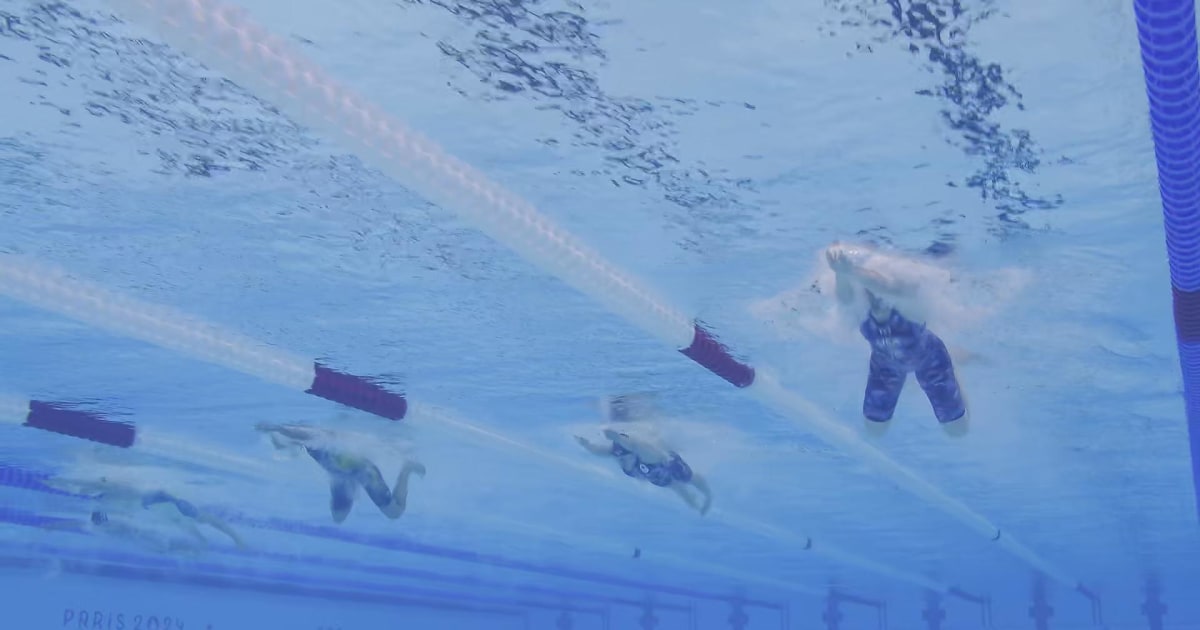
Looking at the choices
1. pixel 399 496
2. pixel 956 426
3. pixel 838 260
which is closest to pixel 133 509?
pixel 399 496

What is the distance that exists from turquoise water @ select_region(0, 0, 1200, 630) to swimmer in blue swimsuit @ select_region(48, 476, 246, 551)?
46 cm

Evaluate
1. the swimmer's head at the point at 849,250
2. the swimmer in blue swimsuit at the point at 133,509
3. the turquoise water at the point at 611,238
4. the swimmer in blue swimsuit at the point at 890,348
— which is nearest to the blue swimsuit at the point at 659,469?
the turquoise water at the point at 611,238

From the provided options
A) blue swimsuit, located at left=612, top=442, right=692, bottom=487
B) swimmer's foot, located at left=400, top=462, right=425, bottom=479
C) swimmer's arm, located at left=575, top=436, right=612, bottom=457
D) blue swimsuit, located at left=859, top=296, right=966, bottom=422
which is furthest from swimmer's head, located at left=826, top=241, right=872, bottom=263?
swimmer's foot, located at left=400, top=462, right=425, bottom=479

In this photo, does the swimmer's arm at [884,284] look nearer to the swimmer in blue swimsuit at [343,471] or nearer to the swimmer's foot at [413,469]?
the swimmer in blue swimsuit at [343,471]

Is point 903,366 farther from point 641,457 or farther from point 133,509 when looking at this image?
point 133,509

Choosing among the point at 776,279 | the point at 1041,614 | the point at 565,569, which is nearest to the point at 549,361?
the point at 776,279

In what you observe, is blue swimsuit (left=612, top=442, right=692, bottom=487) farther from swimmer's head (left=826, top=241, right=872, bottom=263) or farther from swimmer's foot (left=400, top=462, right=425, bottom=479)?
swimmer's head (left=826, top=241, right=872, bottom=263)

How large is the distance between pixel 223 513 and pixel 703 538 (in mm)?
10135

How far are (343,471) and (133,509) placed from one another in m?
6.59

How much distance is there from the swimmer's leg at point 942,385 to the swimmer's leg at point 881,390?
224mm

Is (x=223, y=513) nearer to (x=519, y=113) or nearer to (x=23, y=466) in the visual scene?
(x=23, y=466)

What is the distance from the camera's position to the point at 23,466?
605 inches

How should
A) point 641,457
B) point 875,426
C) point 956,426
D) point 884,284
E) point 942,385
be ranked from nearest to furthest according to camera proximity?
point 884,284
point 942,385
point 956,426
point 875,426
point 641,457

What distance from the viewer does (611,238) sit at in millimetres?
7559
